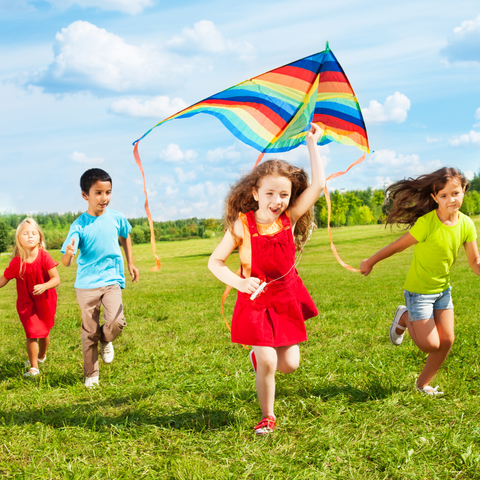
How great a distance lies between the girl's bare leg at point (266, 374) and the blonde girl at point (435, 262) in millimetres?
1457

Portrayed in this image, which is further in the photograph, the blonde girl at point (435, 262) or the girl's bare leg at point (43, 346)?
the girl's bare leg at point (43, 346)

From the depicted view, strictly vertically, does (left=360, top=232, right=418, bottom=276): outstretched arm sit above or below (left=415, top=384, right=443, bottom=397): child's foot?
above

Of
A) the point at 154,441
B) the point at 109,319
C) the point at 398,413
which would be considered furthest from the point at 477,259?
the point at 109,319

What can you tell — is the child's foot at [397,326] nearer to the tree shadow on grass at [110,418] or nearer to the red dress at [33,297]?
the tree shadow on grass at [110,418]

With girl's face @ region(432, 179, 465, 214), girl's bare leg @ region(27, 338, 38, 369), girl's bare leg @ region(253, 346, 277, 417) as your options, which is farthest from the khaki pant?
girl's face @ region(432, 179, 465, 214)

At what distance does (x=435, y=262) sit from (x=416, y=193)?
784 mm

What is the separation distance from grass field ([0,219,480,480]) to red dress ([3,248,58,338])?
1.87 feet

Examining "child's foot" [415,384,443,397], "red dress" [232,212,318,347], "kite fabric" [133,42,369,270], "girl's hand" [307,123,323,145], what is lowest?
"child's foot" [415,384,443,397]

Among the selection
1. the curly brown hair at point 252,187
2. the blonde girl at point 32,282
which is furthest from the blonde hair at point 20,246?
the curly brown hair at point 252,187

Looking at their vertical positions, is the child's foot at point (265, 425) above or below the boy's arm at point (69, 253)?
below

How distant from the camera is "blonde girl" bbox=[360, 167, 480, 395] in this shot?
432cm

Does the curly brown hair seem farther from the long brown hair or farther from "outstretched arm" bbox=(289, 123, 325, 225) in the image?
the long brown hair

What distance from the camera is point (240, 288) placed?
3500mm

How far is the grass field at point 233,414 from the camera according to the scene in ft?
10.9
